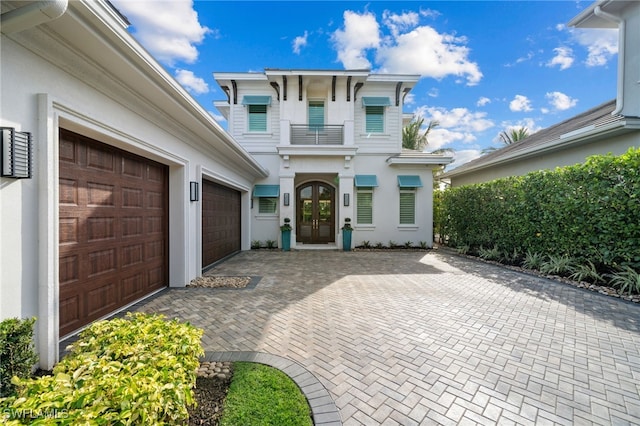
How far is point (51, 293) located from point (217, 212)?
5665mm

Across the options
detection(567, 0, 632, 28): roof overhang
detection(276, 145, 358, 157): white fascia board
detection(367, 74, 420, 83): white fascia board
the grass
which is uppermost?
detection(367, 74, 420, 83): white fascia board

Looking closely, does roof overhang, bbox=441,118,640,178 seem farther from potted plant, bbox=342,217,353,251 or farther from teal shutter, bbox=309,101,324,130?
teal shutter, bbox=309,101,324,130

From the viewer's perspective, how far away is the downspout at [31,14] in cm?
210

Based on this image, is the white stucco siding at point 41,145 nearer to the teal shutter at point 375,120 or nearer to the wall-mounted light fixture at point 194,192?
the wall-mounted light fixture at point 194,192

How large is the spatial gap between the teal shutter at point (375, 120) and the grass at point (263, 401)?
11817 mm

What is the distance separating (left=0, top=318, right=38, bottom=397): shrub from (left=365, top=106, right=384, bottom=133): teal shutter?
41.0 ft

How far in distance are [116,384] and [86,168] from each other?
333cm

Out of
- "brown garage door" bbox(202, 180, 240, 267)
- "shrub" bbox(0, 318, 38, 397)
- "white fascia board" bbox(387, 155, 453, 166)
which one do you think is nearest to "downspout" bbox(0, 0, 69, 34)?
"shrub" bbox(0, 318, 38, 397)

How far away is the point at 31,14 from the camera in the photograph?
213cm

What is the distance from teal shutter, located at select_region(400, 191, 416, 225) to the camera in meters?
12.1

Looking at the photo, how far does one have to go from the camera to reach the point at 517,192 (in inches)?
307

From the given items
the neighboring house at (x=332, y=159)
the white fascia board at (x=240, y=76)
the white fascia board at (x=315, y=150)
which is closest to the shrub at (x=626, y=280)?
the neighboring house at (x=332, y=159)

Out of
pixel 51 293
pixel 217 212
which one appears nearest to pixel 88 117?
pixel 51 293

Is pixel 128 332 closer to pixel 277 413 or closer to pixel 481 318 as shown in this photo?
pixel 277 413
